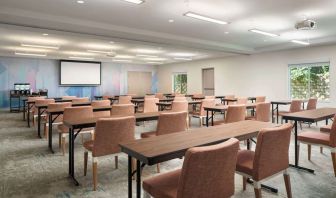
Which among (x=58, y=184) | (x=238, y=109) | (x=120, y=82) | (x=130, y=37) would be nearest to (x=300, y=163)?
(x=238, y=109)

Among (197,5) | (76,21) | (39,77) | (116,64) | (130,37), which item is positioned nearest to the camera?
(197,5)

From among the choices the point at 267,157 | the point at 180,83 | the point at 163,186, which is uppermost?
the point at 180,83

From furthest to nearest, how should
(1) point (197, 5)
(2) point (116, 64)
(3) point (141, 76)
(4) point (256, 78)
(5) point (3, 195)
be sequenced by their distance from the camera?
(3) point (141, 76) < (2) point (116, 64) < (4) point (256, 78) < (1) point (197, 5) < (5) point (3, 195)

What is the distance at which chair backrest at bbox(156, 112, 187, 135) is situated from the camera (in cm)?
295

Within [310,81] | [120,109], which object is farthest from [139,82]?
[120,109]

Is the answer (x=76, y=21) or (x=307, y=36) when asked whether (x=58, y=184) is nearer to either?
(x=76, y=21)

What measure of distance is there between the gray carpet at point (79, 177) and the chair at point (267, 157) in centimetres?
61

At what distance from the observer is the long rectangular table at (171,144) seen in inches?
60.8

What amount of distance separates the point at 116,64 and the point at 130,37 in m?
8.00

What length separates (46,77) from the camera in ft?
40.2

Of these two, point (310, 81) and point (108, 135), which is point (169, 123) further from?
point (310, 81)

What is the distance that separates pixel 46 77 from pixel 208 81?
8.92m

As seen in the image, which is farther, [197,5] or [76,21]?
[76,21]

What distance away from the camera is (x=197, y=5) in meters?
4.59
